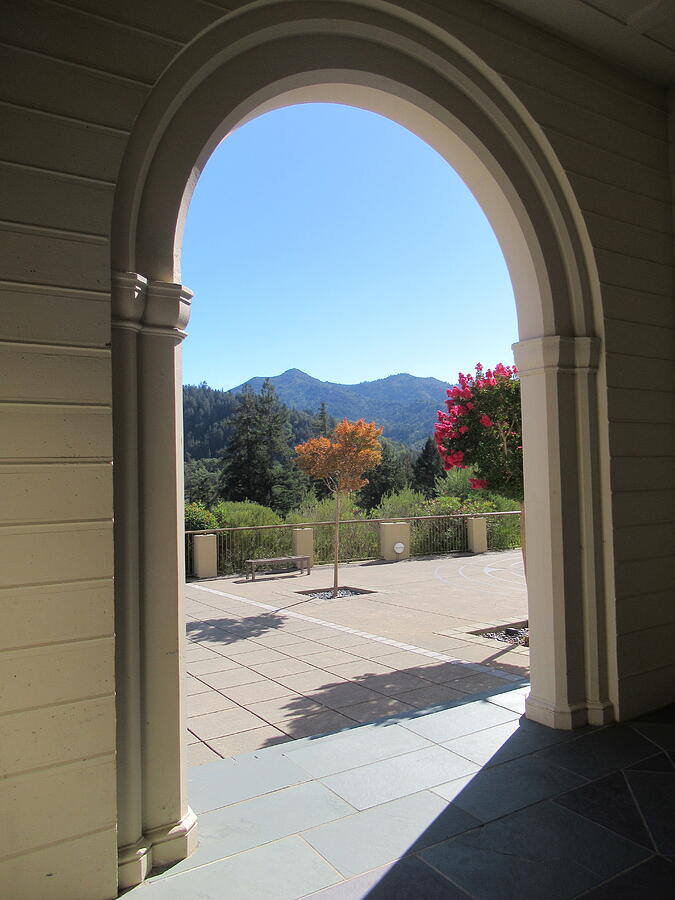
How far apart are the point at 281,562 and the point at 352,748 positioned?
→ 7.94 metres

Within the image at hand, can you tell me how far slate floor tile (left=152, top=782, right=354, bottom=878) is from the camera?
235cm

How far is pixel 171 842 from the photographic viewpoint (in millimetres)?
2270

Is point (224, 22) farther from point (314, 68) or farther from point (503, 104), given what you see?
point (503, 104)

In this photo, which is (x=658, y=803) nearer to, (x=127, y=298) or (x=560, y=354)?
(x=560, y=354)

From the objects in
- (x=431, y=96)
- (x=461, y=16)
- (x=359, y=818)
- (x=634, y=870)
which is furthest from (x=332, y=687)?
(x=461, y=16)

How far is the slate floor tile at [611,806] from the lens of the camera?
8.06ft

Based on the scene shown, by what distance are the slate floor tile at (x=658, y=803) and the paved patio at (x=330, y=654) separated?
154 centimetres

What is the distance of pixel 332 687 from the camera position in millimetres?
4754

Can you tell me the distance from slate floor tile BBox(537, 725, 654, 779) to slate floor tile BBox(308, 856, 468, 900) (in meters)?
1.08

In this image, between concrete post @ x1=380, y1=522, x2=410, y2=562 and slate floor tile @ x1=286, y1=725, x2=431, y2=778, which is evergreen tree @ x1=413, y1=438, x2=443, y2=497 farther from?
slate floor tile @ x1=286, y1=725, x2=431, y2=778

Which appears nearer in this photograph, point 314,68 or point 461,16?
point 314,68

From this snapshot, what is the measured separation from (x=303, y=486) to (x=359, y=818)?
3008cm

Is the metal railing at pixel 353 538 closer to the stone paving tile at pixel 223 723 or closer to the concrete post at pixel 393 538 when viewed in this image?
the concrete post at pixel 393 538

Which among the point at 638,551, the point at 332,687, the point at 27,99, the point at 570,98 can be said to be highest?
the point at 570,98
